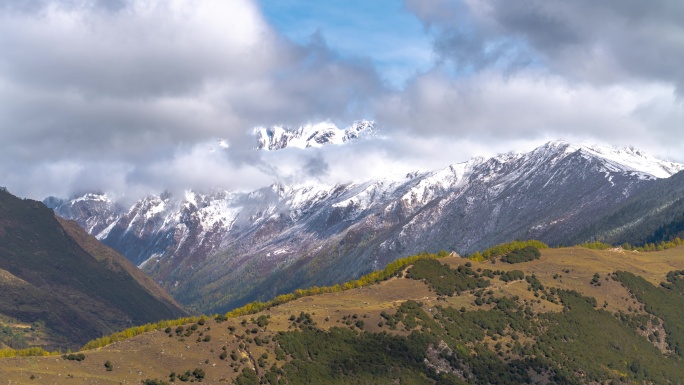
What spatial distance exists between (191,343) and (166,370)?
17409mm

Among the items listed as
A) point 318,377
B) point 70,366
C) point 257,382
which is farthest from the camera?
point 318,377

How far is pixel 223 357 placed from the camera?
192625 mm

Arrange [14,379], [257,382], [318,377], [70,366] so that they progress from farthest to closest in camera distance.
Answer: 1. [318,377]
2. [257,382]
3. [70,366]
4. [14,379]

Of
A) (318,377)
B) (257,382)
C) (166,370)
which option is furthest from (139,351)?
(318,377)

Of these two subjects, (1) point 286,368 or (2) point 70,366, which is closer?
(2) point 70,366

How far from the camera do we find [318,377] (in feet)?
653

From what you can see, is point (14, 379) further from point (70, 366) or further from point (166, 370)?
point (166, 370)

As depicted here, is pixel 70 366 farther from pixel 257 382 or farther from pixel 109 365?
pixel 257 382

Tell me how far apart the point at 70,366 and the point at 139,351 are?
1975 cm

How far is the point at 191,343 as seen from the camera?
653ft

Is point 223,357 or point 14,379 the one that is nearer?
point 14,379

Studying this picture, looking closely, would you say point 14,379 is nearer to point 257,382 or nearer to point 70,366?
point 70,366

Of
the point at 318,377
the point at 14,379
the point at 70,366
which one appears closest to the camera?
the point at 14,379

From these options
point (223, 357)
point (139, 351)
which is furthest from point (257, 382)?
point (139, 351)
